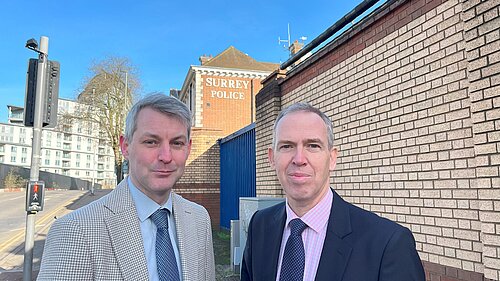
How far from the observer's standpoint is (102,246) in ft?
4.68

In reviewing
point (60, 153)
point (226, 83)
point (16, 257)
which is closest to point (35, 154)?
point (16, 257)

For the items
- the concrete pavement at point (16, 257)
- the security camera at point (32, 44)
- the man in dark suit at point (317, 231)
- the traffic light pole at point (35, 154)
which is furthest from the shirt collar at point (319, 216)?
the concrete pavement at point (16, 257)

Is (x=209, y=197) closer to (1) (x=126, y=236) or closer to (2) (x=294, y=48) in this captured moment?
(2) (x=294, y=48)

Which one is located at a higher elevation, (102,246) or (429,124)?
(429,124)

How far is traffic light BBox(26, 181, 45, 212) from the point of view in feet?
14.8

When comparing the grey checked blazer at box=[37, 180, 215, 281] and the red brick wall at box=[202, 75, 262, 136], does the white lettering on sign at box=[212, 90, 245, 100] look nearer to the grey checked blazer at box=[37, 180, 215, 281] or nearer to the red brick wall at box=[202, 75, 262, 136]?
the red brick wall at box=[202, 75, 262, 136]

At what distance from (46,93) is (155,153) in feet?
13.5

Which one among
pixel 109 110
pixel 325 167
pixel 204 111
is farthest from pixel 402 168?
pixel 109 110

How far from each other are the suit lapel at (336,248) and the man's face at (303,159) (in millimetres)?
120

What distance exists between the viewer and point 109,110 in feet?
78.1

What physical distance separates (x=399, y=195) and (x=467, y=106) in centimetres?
114

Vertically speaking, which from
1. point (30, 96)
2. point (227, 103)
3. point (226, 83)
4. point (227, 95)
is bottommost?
point (30, 96)

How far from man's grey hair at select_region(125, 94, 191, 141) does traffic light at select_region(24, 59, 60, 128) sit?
152 inches

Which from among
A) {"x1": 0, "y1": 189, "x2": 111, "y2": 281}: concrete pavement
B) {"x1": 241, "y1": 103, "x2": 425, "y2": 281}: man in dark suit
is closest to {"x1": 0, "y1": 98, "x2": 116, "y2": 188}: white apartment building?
{"x1": 0, "y1": 189, "x2": 111, "y2": 281}: concrete pavement
